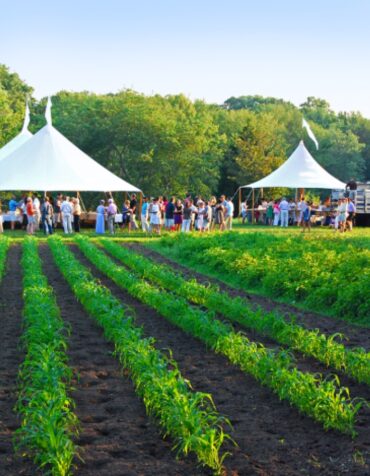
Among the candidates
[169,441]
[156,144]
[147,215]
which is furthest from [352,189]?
[169,441]

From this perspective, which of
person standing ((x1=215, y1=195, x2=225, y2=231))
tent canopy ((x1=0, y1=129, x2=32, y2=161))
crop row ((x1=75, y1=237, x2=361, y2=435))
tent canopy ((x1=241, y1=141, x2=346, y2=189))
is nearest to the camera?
crop row ((x1=75, y1=237, x2=361, y2=435))

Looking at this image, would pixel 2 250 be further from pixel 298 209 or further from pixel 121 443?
pixel 298 209

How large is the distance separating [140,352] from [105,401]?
2.93 ft

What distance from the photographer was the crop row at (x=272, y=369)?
660 cm

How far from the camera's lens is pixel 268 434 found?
6.43 meters

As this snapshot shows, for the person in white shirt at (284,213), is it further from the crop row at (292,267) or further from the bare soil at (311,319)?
the bare soil at (311,319)

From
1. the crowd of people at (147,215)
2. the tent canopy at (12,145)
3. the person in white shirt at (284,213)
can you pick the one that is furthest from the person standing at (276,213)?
the tent canopy at (12,145)

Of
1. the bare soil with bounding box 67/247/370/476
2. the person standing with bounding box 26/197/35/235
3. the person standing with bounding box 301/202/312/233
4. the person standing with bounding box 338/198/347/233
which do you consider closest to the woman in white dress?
the person standing with bounding box 26/197/35/235

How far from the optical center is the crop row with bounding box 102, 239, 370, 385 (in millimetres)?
8383

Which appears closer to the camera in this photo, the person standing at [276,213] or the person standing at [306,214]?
the person standing at [306,214]

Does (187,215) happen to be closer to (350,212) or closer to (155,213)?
(155,213)

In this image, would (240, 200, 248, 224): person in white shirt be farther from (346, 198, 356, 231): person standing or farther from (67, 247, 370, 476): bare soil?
(67, 247, 370, 476): bare soil

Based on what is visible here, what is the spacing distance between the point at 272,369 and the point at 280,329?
267cm

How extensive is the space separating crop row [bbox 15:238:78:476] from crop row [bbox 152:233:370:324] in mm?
5135
